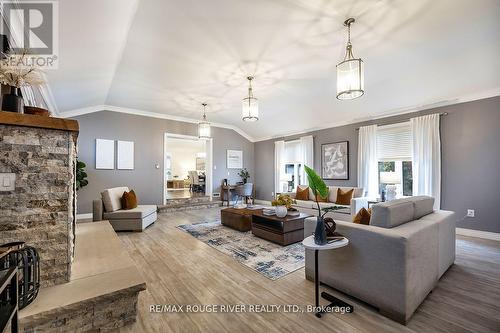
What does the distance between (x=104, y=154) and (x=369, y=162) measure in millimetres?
7005

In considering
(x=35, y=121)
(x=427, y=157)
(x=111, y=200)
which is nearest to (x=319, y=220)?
(x=35, y=121)

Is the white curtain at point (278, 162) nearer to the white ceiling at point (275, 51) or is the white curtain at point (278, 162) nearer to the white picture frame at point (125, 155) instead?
the white ceiling at point (275, 51)

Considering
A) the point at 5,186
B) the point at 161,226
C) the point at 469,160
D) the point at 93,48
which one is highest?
the point at 93,48

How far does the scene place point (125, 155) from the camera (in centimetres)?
618

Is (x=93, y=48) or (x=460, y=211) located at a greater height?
(x=93, y=48)

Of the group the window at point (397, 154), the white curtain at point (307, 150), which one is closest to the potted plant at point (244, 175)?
the white curtain at point (307, 150)

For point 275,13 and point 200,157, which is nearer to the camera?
point 275,13

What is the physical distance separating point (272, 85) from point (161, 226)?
398 cm

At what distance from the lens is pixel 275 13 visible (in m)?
2.57

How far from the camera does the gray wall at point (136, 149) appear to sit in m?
5.65

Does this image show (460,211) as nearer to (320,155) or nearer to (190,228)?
(320,155)

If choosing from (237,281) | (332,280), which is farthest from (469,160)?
(237,281)

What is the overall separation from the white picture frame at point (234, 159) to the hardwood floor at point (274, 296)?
207 inches

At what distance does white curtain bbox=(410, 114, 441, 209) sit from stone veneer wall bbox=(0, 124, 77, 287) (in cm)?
576
